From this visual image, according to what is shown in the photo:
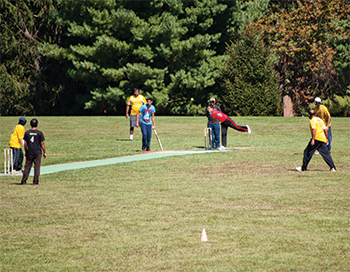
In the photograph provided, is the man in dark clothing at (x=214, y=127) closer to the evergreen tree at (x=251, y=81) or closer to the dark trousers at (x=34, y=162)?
the dark trousers at (x=34, y=162)

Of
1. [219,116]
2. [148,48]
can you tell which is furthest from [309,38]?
[219,116]

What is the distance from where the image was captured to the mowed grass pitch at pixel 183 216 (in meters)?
6.86

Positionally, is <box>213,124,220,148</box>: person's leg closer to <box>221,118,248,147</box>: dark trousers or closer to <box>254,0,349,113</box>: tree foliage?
<box>221,118,248,147</box>: dark trousers

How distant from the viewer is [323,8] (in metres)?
46.0

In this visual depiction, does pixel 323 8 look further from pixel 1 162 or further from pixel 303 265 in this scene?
pixel 303 265

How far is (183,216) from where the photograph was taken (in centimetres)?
918

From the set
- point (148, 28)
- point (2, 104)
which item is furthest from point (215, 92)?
point (2, 104)

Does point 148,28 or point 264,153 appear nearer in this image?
point 264,153

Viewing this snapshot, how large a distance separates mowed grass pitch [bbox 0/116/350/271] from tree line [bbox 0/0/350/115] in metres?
25.8

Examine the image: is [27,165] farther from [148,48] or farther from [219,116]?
[148,48]

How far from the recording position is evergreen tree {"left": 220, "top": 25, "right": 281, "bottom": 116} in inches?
1574

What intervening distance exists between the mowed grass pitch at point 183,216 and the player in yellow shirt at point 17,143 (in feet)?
2.96

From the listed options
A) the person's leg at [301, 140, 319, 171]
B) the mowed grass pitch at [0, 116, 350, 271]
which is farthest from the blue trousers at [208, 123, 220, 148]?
the person's leg at [301, 140, 319, 171]

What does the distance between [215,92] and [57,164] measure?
3098 centimetres
